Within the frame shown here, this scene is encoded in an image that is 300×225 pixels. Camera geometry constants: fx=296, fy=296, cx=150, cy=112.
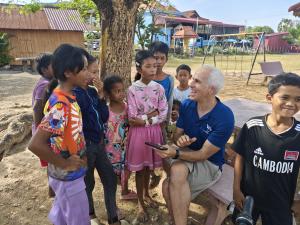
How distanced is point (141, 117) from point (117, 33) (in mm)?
1639

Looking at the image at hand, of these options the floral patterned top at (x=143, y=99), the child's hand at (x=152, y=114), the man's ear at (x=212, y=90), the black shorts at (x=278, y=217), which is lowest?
the black shorts at (x=278, y=217)

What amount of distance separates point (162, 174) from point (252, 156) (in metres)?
2.01

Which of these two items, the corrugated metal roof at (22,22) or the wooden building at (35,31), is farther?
the wooden building at (35,31)

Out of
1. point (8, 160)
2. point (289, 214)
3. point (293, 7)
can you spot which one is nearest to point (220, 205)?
point (289, 214)

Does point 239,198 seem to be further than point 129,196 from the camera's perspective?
No

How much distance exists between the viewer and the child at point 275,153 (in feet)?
6.12

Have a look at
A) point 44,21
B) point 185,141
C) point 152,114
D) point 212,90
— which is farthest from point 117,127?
point 44,21

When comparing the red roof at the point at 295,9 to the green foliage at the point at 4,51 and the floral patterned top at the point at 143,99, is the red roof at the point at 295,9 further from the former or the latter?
the green foliage at the point at 4,51

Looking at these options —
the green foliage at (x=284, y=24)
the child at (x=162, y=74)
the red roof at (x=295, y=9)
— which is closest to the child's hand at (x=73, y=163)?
the child at (x=162, y=74)

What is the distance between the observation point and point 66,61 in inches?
73.6

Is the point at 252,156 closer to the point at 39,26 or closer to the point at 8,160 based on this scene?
the point at 8,160

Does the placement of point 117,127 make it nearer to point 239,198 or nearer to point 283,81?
point 239,198

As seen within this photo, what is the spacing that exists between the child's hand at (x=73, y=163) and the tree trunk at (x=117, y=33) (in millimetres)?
2326

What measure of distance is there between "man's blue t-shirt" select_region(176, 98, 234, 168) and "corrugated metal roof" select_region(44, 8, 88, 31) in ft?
56.8
